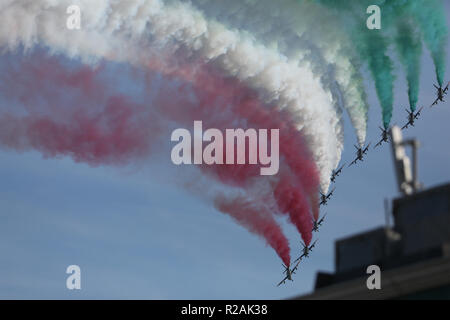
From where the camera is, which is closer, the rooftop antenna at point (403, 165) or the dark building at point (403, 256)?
the dark building at point (403, 256)

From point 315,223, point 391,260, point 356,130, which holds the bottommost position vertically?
point 391,260

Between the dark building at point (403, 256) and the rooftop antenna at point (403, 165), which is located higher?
the rooftop antenna at point (403, 165)

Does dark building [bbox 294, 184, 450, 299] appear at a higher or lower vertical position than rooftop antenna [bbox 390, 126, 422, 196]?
lower

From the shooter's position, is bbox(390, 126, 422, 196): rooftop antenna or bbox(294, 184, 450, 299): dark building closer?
bbox(294, 184, 450, 299): dark building

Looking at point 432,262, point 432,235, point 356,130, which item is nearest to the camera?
point 432,262
